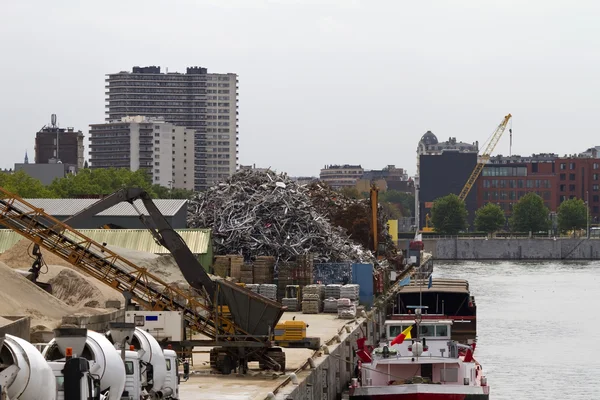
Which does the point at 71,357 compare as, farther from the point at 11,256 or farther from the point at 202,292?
the point at 11,256

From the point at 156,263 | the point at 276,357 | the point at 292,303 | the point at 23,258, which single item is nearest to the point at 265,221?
the point at 292,303

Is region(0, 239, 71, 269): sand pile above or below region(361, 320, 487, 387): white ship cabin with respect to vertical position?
above

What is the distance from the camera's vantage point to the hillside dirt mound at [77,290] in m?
51.6

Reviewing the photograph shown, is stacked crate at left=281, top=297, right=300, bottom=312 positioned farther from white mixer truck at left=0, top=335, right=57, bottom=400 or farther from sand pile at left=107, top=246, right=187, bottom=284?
white mixer truck at left=0, top=335, right=57, bottom=400

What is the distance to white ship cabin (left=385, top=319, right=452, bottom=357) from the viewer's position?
1745 inches

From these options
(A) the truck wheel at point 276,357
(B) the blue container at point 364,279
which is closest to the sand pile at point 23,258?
(B) the blue container at point 364,279

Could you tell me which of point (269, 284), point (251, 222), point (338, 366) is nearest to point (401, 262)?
point (251, 222)

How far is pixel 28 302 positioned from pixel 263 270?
105ft

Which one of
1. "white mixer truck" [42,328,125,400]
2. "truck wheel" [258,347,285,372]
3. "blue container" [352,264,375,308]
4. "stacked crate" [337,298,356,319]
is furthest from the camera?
"blue container" [352,264,375,308]

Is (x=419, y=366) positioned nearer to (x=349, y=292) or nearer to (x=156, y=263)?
(x=156, y=263)

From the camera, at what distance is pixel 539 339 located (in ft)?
254

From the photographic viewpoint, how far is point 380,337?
235 feet

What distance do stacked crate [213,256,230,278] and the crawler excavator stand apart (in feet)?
87.3

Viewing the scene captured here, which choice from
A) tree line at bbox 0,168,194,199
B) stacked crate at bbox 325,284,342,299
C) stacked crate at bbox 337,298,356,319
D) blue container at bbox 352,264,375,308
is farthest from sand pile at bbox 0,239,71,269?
tree line at bbox 0,168,194,199
